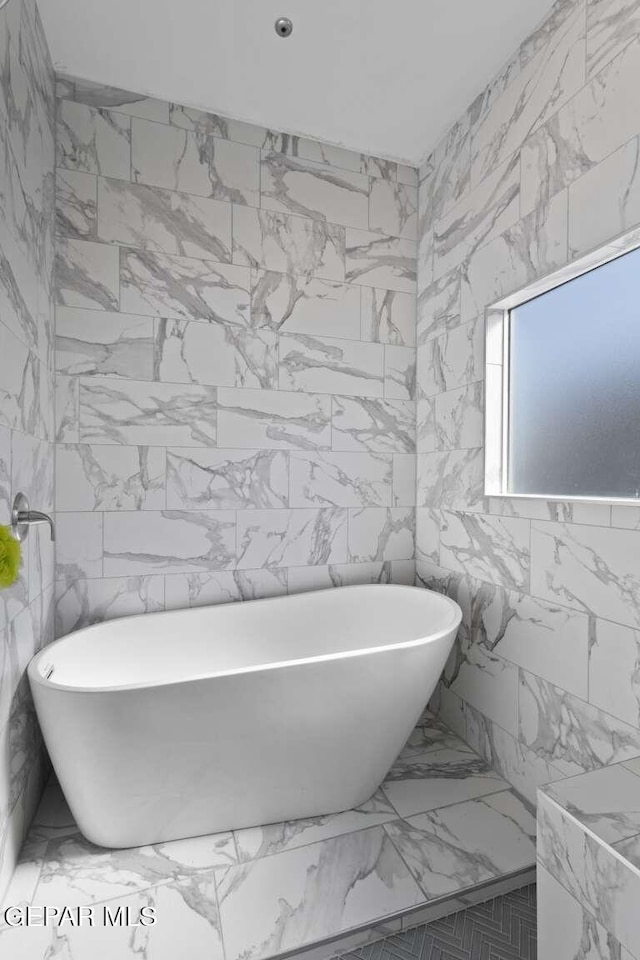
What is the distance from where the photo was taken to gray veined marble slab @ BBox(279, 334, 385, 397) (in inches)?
93.0

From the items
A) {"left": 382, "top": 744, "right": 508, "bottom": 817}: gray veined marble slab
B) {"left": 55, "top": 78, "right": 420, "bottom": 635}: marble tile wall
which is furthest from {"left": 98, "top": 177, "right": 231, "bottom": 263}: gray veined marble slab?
{"left": 382, "top": 744, "right": 508, "bottom": 817}: gray veined marble slab

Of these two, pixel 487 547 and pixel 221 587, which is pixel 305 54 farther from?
pixel 221 587

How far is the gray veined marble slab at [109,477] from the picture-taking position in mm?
2047

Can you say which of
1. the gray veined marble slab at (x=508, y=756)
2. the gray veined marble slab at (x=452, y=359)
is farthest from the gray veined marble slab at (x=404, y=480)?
the gray veined marble slab at (x=508, y=756)

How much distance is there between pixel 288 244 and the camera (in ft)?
7.73

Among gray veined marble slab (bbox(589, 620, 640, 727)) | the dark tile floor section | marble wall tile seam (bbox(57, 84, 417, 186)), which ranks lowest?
the dark tile floor section

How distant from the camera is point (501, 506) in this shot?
195cm

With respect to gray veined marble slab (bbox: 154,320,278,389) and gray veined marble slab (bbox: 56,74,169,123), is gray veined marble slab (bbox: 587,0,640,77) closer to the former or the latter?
gray veined marble slab (bbox: 154,320,278,389)

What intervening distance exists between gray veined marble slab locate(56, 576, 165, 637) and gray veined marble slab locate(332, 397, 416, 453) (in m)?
1.12

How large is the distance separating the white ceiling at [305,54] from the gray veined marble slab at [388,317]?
763 millimetres

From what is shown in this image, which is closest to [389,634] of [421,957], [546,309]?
[421,957]

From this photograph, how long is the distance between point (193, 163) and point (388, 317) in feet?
3.85

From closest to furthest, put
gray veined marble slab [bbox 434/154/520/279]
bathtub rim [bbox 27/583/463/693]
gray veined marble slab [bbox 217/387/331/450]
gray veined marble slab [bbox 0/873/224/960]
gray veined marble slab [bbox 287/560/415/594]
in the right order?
gray veined marble slab [bbox 0/873/224/960]
bathtub rim [bbox 27/583/463/693]
gray veined marble slab [bbox 434/154/520/279]
gray veined marble slab [bbox 217/387/331/450]
gray veined marble slab [bbox 287/560/415/594]

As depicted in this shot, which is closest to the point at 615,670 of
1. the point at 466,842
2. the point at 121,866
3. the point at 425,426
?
the point at 466,842
